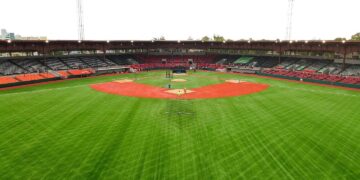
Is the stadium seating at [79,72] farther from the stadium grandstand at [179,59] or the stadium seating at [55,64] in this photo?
the stadium seating at [55,64]

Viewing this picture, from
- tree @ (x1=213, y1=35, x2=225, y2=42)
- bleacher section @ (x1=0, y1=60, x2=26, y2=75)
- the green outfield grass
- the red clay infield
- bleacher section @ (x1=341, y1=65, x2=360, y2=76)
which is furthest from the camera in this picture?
tree @ (x1=213, y1=35, x2=225, y2=42)

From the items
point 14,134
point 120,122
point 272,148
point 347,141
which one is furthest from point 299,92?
point 14,134

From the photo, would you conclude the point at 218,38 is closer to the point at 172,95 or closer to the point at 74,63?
the point at 74,63

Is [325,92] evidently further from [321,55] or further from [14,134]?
[14,134]

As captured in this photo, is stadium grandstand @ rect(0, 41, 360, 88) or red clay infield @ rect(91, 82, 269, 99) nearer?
red clay infield @ rect(91, 82, 269, 99)

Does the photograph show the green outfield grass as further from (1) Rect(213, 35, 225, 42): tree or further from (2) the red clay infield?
(1) Rect(213, 35, 225, 42): tree

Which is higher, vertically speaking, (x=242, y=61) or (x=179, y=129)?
(x=242, y=61)

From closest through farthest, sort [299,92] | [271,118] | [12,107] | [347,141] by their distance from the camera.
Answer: [347,141] → [271,118] → [12,107] → [299,92]

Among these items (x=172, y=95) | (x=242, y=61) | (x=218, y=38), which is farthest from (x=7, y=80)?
(x=218, y=38)

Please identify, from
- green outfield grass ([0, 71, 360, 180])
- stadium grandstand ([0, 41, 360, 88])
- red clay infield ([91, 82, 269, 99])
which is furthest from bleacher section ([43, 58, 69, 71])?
green outfield grass ([0, 71, 360, 180])
